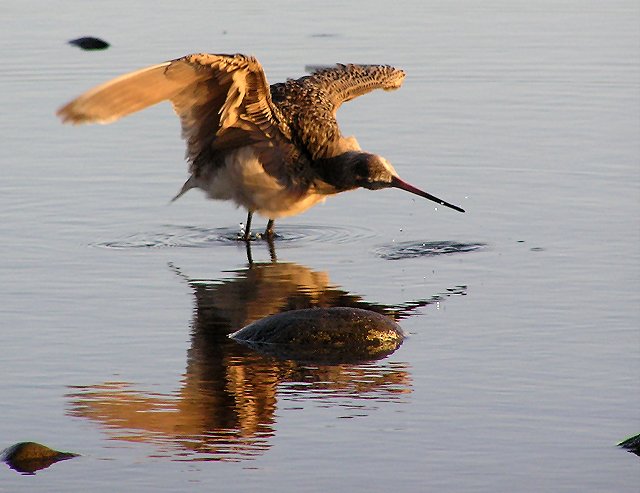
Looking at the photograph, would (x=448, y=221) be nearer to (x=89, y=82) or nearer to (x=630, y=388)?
(x=630, y=388)

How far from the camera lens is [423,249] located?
11.3 meters

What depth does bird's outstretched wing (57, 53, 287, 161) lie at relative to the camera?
9633mm

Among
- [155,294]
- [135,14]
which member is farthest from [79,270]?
[135,14]

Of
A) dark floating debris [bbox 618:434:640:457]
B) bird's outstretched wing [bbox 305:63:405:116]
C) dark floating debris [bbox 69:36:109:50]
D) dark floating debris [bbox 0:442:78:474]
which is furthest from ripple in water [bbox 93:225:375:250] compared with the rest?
dark floating debris [bbox 69:36:109:50]

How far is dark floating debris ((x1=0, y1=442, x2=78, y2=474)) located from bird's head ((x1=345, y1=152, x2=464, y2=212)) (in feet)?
15.6

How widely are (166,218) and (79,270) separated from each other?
1686 millimetres

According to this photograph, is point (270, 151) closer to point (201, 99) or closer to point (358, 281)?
point (201, 99)

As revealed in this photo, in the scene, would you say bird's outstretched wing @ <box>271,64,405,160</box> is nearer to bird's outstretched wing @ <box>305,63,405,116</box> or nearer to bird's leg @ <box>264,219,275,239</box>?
bird's outstretched wing @ <box>305,63,405,116</box>

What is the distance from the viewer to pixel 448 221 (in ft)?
39.8

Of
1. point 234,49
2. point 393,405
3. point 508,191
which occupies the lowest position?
point 393,405

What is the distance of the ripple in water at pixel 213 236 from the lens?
11.5 meters

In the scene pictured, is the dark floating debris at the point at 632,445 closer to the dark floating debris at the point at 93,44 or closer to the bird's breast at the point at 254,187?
the bird's breast at the point at 254,187

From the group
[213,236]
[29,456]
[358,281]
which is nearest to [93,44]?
[213,236]

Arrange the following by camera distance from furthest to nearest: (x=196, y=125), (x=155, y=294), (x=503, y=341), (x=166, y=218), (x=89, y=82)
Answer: (x=89, y=82), (x=166, y=218), (x=196, y=125), (x=155, y=294), (x=503, y=341)
